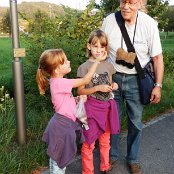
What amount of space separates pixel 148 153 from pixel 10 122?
1.95 m

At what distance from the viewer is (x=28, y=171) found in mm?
4230

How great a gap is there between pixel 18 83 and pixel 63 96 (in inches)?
52.7

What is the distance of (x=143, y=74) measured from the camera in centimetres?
407

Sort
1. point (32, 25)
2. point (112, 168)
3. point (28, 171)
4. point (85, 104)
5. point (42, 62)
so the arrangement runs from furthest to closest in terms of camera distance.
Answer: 1. point (32, 25)
2. point (112, 168)
3. point (28, 171)
4. point (85, 104)
5. point (42, 62)

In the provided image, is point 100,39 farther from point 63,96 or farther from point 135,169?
point 135,169

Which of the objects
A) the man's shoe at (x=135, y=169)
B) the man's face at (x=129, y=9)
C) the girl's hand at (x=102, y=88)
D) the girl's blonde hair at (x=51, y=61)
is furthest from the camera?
the man's shoe at (x=135, y=169)

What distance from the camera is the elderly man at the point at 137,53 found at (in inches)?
156

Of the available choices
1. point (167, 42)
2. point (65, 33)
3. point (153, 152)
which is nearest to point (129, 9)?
point (153, 152)

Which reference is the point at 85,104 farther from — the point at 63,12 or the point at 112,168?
the point at 63,12

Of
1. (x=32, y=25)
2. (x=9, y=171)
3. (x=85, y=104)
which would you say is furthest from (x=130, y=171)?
(x=32, y=25)

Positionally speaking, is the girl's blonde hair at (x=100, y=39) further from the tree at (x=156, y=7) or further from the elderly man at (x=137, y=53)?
the tree at (x=156, y=7)

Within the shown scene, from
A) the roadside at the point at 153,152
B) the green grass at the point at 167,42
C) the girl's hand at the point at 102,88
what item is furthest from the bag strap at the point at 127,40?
the green grass at the point at 167,42

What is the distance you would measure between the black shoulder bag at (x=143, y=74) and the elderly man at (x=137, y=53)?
0.04 metres

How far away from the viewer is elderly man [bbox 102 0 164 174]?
3951mm
